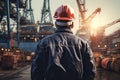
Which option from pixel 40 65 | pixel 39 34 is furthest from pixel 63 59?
pixel 39 34

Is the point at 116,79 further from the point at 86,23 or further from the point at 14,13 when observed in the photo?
the point at 86,23

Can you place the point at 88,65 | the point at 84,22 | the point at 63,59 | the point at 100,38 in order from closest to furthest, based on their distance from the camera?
the point at 63,59
the point at 88,65
the point at 100,38
the point at 84,22

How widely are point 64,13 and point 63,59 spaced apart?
1.89 ft

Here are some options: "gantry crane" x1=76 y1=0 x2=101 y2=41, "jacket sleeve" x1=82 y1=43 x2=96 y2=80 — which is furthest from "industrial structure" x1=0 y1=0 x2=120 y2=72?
"jacket sleeve" x1=82 y1=43 x2=96 y2=80

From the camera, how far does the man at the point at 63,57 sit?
315 cm

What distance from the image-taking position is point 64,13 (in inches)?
134

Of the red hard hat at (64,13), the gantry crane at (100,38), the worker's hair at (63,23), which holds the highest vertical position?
the red hard hat at (64,13)

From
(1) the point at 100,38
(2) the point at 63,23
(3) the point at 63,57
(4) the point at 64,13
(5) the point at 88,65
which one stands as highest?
(4) the point at 64,13

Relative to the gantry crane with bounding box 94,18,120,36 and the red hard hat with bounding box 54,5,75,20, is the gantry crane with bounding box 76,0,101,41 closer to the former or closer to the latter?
Answer: the gantry crane with bounding box 94,18,120,36

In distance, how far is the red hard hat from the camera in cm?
338

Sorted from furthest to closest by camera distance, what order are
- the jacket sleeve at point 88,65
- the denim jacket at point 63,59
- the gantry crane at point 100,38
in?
the gantry crane at point 100,38
the jacket sleeve at point 88,65
the denim jacket at point 63,59

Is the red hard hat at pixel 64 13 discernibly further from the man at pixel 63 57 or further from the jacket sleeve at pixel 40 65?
the jacket sleeve at pixel 40 65

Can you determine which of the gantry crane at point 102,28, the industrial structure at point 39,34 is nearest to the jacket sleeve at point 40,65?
the industrial structure at point 39,34

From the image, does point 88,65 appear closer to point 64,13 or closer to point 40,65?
point 40,65
